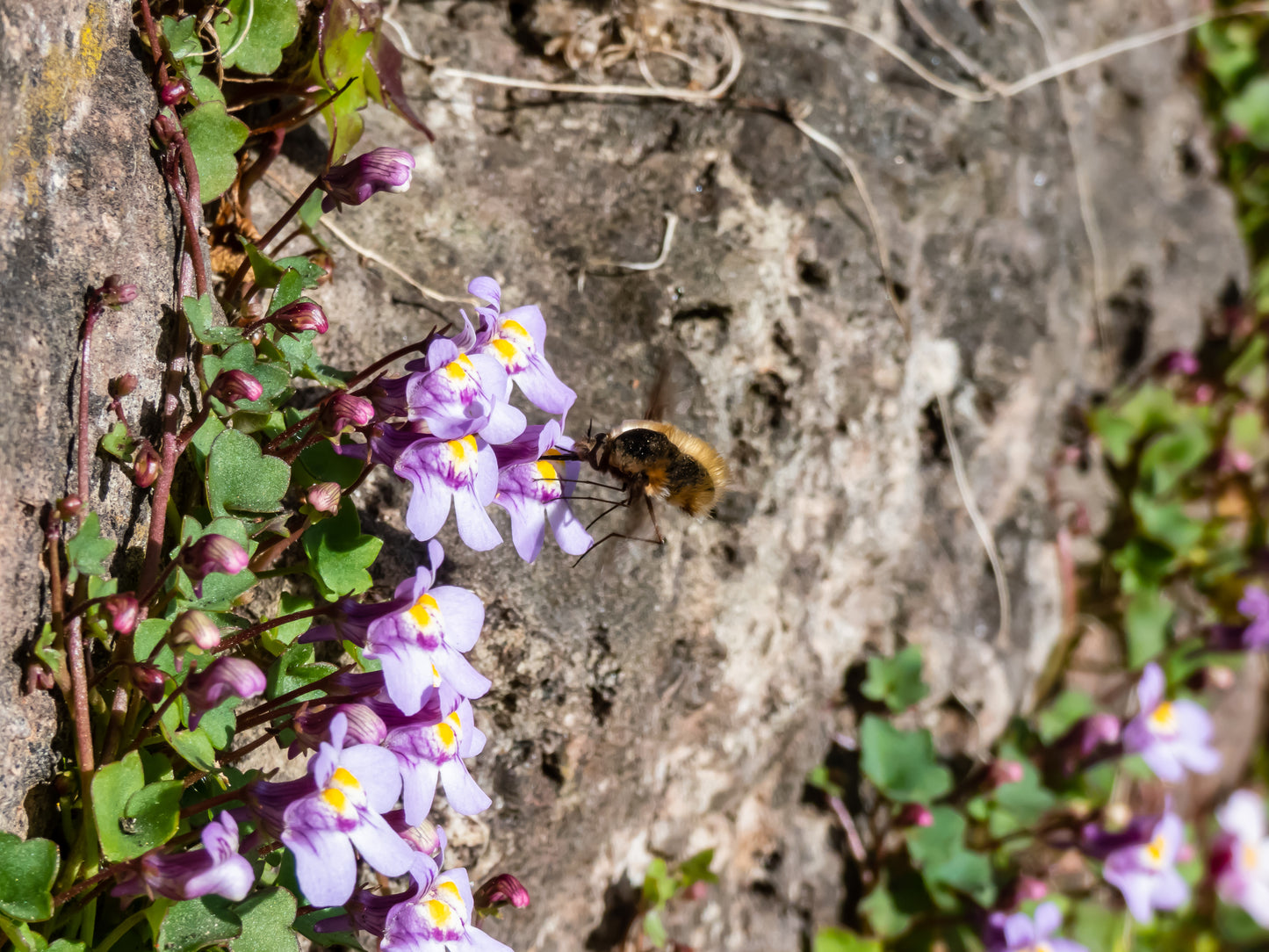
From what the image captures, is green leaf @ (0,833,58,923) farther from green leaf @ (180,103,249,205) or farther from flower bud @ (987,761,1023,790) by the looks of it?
flower bud @ (987,761,1023,790)

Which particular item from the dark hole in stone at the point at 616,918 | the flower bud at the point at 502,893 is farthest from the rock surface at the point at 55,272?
the dark hole in stone at the point at 616,918

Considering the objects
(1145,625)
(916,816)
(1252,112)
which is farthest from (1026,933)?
(1252,112)

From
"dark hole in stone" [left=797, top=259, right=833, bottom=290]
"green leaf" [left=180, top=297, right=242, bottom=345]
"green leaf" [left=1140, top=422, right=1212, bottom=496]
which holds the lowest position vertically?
"green leaf" [left=1140, top=422, right=1212, bottom=496]

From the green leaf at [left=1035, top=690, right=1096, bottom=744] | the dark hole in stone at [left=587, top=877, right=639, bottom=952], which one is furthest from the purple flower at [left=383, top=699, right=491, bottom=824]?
the green leaf at [left=1035, top=690, right=1096, bottom=744]

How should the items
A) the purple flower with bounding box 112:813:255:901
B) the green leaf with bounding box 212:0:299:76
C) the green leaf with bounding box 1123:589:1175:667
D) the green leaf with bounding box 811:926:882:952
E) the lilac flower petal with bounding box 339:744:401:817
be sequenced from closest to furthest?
the purple flower with bounding box 112:813:255:901 → the lilac flower petal with bounding box 339:744:401:817 → the green leaf with bounding box 212:0:299:76 → the green leaf with bounding box 811:926:882:952 → the green leaf with bounding box 1123:589:1175:667

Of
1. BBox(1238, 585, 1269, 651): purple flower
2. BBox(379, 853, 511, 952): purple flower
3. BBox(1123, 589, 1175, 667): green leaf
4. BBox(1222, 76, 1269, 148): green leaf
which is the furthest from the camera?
BBox(1222, 76, 1269, 148): green leaf

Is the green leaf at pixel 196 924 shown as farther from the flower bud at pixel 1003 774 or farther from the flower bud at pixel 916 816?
the flower bud at pixel 1003 774
